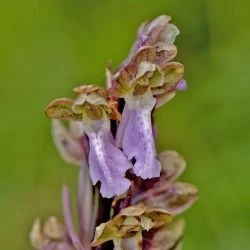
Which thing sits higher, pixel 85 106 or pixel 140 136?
pixel 85 106

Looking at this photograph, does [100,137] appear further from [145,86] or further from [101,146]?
[145,86]

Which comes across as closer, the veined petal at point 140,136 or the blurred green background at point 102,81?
the veined petal at point 140,136

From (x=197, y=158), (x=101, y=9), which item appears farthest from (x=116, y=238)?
(x=101, y=9)

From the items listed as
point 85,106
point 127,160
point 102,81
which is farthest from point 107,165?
point 102,81

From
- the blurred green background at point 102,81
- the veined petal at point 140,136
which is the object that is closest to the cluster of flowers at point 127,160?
the veined petal at point 140,136

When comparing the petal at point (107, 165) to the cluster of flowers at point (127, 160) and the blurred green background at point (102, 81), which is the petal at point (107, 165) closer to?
the cluster of flowers at point (127, 160)

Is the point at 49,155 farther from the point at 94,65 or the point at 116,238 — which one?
the point at 116,238
